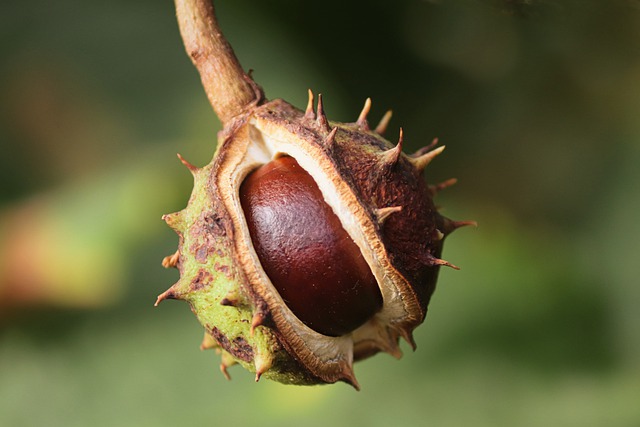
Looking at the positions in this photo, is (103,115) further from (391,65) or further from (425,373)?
(425,373)

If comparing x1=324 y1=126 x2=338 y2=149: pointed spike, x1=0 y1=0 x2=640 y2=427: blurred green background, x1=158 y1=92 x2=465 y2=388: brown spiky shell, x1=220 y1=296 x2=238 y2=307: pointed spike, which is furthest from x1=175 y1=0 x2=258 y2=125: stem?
x1=0 y1=0 x2=640 y2=427: blurred green background

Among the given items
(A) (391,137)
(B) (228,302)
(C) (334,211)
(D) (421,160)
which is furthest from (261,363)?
(A) (391,137)

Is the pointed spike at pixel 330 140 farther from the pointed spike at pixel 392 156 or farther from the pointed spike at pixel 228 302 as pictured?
the pointed spike at pixel 228 302

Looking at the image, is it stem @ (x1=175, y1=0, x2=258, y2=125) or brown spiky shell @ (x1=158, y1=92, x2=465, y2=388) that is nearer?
brown spiky shell @ (x1=158, y1=92, x2=465, y2=388)

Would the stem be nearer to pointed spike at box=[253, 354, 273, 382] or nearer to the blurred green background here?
pointed spike at box=[253, 354, 273, 382]

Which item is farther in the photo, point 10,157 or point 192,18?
point 10,157


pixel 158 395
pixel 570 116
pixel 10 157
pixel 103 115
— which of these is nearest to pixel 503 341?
pixel 570 116

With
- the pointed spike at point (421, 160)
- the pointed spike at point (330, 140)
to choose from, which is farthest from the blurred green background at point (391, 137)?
the pointed spike at point (330, 140)
